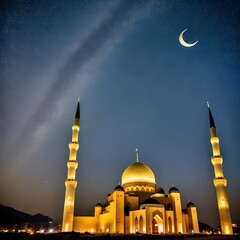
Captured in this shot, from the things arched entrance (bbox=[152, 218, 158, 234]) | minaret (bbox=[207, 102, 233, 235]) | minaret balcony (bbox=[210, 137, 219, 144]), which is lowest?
arched entrance (bbox=[152, 218, 158, 234])

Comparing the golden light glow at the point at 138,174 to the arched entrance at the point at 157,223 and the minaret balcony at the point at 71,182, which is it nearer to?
the arched entrance at the point at 157,223

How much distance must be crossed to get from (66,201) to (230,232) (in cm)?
1906

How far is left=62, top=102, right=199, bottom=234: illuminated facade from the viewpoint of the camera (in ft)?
99.9

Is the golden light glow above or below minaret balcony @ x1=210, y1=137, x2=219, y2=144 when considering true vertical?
below

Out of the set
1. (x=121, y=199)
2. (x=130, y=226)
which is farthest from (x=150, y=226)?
(x=121, y=199)

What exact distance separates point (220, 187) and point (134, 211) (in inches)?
424

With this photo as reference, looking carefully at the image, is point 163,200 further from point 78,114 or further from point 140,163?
point 78,114

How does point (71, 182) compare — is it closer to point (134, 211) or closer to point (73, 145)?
point (73, 145)

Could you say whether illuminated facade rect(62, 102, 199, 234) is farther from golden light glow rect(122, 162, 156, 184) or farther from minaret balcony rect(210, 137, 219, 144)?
minaret balcony rect(210, 137, 219, 144)

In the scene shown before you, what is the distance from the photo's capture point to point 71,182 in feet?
104

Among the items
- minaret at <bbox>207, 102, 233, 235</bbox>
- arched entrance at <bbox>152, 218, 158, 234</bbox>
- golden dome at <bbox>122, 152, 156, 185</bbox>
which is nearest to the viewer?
minaret at <bbox>207, 102, 233, 235</bbox>

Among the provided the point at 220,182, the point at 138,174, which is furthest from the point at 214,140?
the point at 138,174

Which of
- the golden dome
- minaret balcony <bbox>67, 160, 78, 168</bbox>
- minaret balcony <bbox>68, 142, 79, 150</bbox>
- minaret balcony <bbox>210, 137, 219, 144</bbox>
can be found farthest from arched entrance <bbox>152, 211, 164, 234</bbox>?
minaret balcony <bbox>68, 142, 79, 150</bbox>

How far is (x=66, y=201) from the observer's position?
3081 cm
